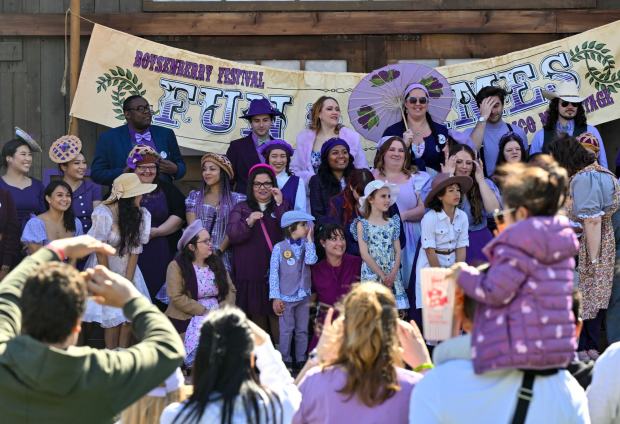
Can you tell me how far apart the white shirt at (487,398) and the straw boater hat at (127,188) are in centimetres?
479

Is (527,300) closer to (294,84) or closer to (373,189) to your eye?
(373,189)

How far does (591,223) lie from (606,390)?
3.73m

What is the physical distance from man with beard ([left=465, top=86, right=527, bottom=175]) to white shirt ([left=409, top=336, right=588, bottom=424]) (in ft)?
17.0

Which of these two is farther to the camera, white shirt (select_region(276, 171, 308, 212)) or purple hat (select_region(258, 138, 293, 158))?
purple hat (select_region(258, 138, 293, 158))

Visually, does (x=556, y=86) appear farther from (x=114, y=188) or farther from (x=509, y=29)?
(x=114, y=188)

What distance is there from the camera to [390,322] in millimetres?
3879

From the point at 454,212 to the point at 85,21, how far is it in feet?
12.1

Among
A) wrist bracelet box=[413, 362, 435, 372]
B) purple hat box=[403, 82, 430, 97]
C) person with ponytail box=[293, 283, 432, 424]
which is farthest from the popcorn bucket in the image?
purple hat box=[403, 82, 430, 97]

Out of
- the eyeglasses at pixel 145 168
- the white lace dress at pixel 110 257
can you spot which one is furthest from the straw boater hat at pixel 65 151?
the white lace dress at pixel 110 257

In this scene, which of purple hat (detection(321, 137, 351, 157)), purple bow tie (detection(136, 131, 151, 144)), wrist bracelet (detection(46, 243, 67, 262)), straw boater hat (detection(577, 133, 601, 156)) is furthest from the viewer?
purple bow tie (detection(136, 131, 151, 144))

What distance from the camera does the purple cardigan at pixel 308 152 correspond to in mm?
8523

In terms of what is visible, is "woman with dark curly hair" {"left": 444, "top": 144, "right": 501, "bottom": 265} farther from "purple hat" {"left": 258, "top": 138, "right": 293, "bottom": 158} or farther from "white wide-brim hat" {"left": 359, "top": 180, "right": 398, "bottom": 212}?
"purple hat" {"left": 258, "top": 138, "right": 293, "bottom": 158}

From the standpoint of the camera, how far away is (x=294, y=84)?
367 inches

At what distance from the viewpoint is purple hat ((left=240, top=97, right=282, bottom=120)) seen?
8.70m
